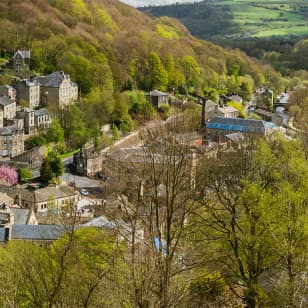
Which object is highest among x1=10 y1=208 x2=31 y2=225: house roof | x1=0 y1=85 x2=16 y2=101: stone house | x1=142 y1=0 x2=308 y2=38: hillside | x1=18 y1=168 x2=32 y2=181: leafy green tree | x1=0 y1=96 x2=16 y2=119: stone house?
x1=142 y1=0 x2=308 y2=38: hillside

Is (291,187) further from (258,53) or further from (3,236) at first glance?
(258,53)

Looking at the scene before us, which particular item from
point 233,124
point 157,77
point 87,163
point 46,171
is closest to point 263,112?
point 157,77

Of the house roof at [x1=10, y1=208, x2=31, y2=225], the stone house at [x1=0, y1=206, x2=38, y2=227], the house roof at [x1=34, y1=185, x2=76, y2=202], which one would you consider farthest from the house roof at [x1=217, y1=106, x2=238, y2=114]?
the house roof at [x1=10, y1=208, x2=31, y2=225]

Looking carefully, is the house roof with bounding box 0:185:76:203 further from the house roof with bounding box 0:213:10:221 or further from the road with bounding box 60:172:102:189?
the house roof with bounding box 0:213:10:221

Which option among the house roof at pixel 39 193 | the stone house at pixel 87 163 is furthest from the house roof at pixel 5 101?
the house roof at pixel 39 193

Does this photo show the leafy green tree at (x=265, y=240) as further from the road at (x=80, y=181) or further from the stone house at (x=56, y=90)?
the stone house at (x=56, y=90)
